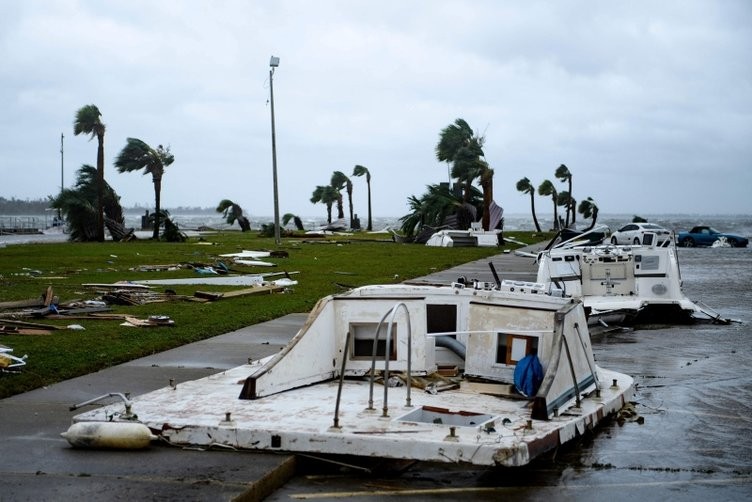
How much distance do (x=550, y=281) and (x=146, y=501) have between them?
15257 millimetres

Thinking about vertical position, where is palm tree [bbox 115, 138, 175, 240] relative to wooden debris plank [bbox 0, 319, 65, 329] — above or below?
above

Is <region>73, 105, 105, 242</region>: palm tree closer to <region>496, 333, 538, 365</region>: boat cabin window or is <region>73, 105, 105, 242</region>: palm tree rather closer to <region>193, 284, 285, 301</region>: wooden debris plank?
<region>193, 284, 285, 301</region>: wooden debris plank

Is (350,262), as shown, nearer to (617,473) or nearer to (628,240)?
(628,240)

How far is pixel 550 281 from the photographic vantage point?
69.6 feet

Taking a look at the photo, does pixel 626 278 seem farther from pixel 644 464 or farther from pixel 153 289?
pixel 644 464

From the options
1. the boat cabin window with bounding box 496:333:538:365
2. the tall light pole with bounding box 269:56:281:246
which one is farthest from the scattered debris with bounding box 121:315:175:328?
the tall light pole with bounding box 269:56:281:246

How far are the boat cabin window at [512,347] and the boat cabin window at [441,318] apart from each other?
870 millimetres

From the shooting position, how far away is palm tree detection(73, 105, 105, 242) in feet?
172

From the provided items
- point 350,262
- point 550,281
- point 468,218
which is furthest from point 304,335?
point 468,218

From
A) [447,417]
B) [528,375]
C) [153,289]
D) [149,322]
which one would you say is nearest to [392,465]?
[447,417]

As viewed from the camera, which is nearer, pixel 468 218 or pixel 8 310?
pixel 8 310

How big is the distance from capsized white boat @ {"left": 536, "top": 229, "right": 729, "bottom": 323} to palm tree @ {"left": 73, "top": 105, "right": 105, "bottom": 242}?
3619cm

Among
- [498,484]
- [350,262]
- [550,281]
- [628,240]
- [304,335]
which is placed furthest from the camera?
[628,240]

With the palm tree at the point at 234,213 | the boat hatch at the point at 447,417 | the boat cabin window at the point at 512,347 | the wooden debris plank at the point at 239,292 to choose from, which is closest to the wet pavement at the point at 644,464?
the boat hatch at the point at 447,417
